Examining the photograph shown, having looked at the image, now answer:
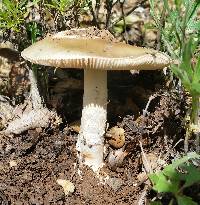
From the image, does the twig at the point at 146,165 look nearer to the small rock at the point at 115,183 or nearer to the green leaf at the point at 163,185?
the small rock at the point at 115,183

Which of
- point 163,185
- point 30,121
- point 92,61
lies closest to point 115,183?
point 163,185

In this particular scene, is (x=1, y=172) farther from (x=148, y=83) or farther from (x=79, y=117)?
(x=148, y=83)

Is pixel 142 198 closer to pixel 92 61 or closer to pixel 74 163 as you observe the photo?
pixel 74 163

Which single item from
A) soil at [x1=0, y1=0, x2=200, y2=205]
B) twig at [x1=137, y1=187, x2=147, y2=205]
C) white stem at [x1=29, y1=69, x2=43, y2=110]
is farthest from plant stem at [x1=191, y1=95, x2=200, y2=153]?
white stem at [x1=29, y1=69, x2=43, y2=110]

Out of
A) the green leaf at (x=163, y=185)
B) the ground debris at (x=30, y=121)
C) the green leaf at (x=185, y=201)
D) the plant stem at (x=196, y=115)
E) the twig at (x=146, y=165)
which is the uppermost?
the plant stem at (x=196, y=115)

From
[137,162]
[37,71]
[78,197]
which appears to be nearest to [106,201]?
[78,197]

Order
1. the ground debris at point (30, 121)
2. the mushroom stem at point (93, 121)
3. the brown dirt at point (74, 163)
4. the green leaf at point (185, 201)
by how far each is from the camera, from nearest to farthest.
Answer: the green leaf at point (185, 201)
the brown dirt at point (74, 163)
the mushroom stem at point (93, 121)
the ground debris at point (30, 121)

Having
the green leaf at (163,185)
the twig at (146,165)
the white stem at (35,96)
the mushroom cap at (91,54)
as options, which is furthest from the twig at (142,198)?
the white stem at (35,96)

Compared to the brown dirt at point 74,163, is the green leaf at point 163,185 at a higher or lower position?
higher
